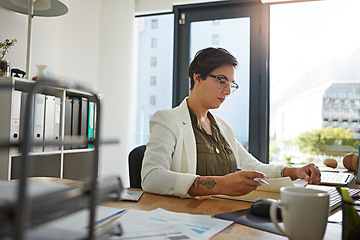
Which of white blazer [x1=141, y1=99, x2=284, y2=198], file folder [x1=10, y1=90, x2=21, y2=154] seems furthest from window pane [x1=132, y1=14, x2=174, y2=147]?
white blazer [x1=141, y1=99, x2=284, y2=198]

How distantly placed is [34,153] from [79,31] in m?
1.55

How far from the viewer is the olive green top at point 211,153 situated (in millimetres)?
1475

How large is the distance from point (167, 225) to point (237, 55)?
2761 mm

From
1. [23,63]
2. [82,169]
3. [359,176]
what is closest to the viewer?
[359,176]

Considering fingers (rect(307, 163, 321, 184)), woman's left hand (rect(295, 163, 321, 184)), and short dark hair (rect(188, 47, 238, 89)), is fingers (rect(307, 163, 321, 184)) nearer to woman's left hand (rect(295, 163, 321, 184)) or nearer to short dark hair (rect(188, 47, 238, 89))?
woman's left hand (rect(295, 163, 321, 184))

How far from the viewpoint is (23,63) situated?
2.62 meters

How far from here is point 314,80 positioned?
10.1ft

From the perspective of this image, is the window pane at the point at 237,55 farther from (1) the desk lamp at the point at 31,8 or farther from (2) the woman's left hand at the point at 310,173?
(2) the woman's left hand at the point at 310,173

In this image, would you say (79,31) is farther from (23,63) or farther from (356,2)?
(356,2)

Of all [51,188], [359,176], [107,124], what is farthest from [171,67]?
[51,188]

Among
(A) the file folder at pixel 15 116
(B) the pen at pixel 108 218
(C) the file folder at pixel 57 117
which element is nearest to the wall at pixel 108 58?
(C) the file folder at pixel 57 117

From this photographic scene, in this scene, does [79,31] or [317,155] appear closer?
[317,155]

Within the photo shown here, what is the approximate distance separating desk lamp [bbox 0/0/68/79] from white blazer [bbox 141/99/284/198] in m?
1.47

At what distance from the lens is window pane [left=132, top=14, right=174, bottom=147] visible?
3506 millimetres
